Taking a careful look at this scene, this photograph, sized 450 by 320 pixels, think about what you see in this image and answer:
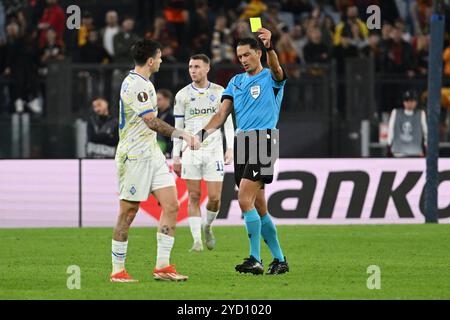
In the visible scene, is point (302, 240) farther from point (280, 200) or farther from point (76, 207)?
point (76, 207)

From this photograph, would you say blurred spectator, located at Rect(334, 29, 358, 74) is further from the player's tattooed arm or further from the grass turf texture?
the player's tattooed arm

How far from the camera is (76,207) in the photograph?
19531 millimetres

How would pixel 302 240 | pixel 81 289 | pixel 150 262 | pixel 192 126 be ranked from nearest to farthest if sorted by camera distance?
1. pixel 81 289
2. pixel 150 262
3. pixel 192 126
4. pixel 302 240

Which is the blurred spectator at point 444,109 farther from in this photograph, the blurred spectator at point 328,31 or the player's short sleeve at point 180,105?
the player's short sleeve at point 180,105

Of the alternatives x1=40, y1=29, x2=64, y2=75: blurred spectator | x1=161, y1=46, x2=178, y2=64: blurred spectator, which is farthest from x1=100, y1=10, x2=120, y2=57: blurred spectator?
x1=161, y1=46, x2=178, y2=64: blurred spectator

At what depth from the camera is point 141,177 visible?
1163cm

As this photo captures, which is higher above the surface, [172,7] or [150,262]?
[172,7]

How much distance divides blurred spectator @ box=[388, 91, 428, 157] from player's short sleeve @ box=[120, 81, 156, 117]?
10.5 meters

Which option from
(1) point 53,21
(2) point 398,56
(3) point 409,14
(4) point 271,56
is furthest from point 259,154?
(3) point 409,14

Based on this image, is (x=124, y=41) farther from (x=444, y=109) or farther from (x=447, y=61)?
(x=447, y=61)

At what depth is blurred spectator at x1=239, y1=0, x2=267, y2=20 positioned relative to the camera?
81.0ft

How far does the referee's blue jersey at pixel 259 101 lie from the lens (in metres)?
12.5
